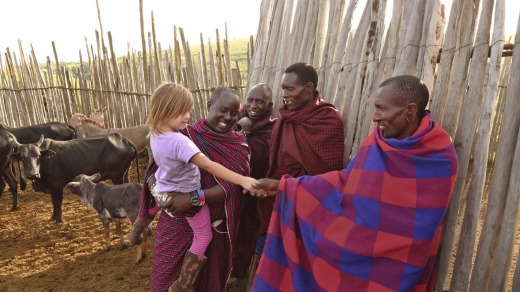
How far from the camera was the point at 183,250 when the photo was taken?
2.94m

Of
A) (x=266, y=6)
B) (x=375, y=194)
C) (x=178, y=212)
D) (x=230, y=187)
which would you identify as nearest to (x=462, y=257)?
(x=375, y=194)

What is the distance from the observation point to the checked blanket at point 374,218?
182 cm

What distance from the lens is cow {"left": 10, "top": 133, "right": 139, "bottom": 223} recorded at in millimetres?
5797

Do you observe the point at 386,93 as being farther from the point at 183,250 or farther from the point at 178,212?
the point at 183,250

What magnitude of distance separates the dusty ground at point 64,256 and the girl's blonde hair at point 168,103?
2.40 m

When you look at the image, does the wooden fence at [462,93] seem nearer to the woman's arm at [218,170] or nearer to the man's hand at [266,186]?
the man's hand at [266,186]

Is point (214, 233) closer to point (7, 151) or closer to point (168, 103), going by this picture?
point (168, 103)

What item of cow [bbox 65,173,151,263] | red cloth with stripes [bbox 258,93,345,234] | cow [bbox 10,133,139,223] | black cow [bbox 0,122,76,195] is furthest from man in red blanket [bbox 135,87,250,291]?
black cow [bbox 0,122,76,195]

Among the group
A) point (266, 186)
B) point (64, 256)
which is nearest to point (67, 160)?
A: point (64, 256)

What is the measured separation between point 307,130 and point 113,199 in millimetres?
3149

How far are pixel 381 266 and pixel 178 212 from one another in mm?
1375

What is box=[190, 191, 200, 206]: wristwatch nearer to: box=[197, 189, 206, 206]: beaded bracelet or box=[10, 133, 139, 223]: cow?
box=[197, 189, 206, 206]: beaded bracelet

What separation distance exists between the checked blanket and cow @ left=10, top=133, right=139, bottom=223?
4878mm

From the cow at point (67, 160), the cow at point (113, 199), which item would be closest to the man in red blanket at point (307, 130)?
the cow at point (113, 199)
